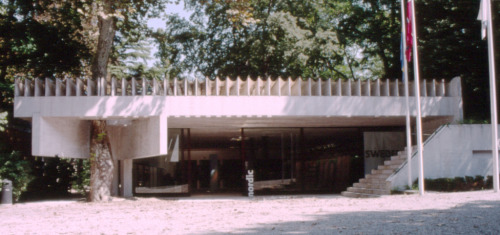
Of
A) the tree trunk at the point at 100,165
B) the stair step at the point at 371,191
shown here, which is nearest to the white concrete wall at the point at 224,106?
the tree trunk at the point at 100,165

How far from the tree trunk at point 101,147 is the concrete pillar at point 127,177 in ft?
9.71

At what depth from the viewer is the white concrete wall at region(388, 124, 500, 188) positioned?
59.5 feet

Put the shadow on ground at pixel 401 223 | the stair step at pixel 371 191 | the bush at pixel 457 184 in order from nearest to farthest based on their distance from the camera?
the shadow on ground at pixel 401 223, the bush at pixel 457 184, the stair step at pixel 371 191

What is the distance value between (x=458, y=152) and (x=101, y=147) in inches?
505

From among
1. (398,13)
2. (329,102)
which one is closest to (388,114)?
(329,102)

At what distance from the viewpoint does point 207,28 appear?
29.0 meters

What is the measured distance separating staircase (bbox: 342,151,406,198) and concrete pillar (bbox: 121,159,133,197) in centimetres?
897

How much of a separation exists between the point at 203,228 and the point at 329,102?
11.1 metres

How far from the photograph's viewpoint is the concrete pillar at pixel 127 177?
70.8ft

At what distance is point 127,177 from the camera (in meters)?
21.7

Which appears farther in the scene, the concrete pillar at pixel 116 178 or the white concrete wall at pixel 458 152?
the concrete pillar at pixel 116 178

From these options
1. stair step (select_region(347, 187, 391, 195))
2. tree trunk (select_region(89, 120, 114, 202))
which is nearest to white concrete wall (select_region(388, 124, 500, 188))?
stair step (select_region(347, 187, 391, 195))

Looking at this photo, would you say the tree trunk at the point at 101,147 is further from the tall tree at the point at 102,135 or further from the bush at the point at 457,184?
the bush at the point at 457,184

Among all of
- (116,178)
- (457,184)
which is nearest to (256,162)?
(116,178)
